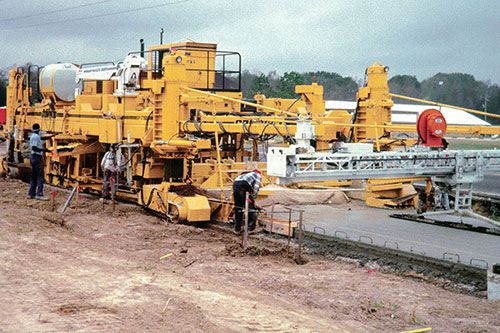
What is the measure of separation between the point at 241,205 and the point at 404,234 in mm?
3311

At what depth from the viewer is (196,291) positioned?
8.12 m

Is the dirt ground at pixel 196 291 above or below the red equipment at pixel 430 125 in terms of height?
below

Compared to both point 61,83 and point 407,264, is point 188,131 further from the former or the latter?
point 61,83

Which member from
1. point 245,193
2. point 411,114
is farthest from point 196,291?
point 411,114

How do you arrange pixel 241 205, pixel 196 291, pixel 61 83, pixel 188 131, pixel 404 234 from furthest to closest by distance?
pixel 61 83, pixel 188 131, pixel 241 205, pixel 404 234, pixel 196 291

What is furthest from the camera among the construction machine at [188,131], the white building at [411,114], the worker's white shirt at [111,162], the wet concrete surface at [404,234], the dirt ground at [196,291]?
the white building at [411,114]

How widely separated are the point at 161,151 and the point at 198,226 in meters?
1.85

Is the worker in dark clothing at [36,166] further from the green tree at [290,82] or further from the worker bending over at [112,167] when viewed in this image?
the green tree at [290,82]

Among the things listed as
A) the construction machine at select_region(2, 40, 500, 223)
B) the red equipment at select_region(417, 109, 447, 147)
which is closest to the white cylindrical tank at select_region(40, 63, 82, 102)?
the construction machine at select_region(2, 40, 500, 223)

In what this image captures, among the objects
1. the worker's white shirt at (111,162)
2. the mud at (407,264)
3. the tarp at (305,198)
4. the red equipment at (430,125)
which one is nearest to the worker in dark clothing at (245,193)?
the mud at (407,264)

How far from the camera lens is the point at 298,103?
1905cm

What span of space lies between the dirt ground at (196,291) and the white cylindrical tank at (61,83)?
7.79 metres

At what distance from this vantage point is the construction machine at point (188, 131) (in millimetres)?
11992

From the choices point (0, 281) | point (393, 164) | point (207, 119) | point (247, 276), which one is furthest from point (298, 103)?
point (0, 281)
